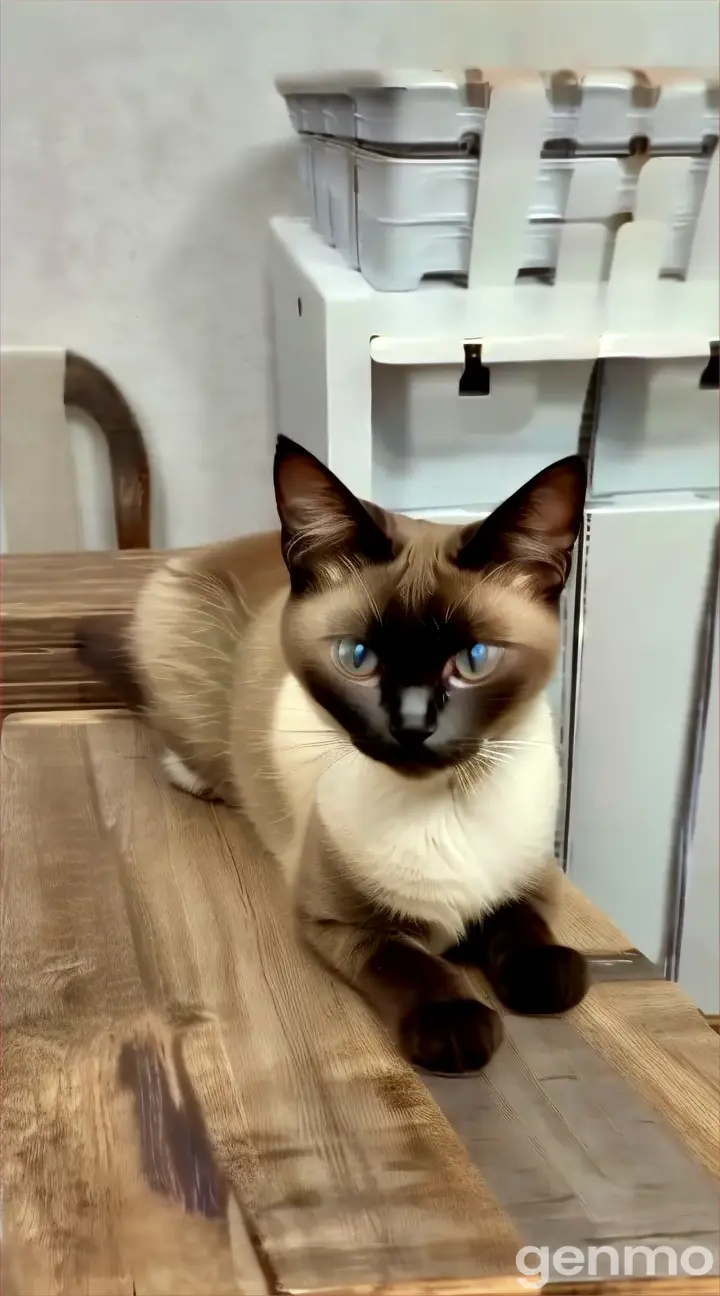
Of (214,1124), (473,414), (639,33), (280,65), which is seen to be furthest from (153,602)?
(639,33)

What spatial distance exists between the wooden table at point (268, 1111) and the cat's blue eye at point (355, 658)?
17 cm

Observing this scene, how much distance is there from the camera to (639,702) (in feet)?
2.81

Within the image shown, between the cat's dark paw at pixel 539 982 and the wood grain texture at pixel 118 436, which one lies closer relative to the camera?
the cat's dark paw at pixel 539 982

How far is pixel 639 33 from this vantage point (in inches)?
33.5

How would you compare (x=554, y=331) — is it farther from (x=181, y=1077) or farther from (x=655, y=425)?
(x=181, y=1077)

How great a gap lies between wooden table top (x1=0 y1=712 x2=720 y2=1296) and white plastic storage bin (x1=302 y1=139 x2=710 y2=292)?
1.39 ft

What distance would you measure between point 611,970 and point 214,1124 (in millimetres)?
255

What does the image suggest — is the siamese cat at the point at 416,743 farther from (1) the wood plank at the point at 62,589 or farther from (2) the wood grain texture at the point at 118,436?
(2) the wood grain texture at the point at 118,436

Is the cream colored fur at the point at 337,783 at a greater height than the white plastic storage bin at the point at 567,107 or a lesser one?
lesser

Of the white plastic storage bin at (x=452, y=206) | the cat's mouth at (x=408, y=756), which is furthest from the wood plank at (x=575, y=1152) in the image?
the white plastic storage bin at (x=452, y=206)

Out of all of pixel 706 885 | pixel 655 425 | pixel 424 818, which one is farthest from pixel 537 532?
pixel 706 885

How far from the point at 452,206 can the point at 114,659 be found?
410mm

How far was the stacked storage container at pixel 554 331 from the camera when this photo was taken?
710mm

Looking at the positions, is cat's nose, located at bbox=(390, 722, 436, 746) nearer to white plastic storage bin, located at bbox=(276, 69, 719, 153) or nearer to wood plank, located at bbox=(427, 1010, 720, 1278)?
wood plank, located at bbox=(427, 1010, 720, 1278)
